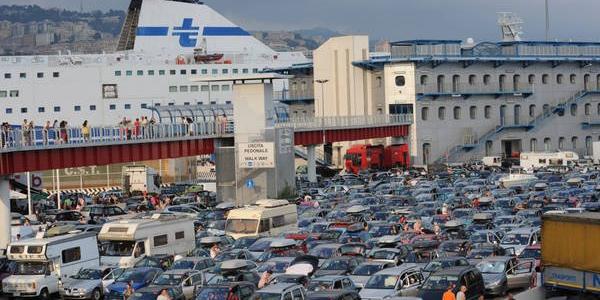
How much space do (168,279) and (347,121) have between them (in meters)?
47.6

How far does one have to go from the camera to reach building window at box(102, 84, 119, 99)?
10138 centimetres

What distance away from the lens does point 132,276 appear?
27.0 metres

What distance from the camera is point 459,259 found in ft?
85.1

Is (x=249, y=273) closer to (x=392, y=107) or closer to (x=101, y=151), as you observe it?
(x=101, y=151)

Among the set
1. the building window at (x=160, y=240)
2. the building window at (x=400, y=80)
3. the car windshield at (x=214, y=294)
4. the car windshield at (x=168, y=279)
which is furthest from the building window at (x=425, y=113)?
the car windshield at (x=214, y=294)

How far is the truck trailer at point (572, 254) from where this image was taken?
2020 centimetres

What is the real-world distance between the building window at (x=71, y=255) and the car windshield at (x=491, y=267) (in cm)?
1154

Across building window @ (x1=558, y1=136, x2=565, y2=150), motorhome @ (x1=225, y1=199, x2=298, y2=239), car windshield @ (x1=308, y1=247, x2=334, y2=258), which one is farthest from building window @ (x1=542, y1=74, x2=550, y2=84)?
car windshield @ (x1=308, y1=247, x2=334, y2=258)

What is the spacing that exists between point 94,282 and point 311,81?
66169 mm

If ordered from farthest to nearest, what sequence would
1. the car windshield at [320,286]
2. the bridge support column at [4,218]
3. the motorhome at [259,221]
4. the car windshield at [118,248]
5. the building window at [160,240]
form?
the bridge support column at [4,218]
the motorhome at [259,221]
the building window at [160,240]
the car windshield at [118,248]
the car windshield at [320,286]

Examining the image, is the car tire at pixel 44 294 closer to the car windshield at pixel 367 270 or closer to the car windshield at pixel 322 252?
the car windshield at pixel 322 252

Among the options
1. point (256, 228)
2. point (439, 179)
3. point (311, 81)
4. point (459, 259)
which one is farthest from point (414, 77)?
point (459, 259)

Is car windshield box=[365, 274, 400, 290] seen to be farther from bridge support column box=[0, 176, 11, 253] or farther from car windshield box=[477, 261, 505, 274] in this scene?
bridge support column box=[0, 176, 11, 253]

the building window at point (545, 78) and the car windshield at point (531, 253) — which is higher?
the building window at point (545, 78)
